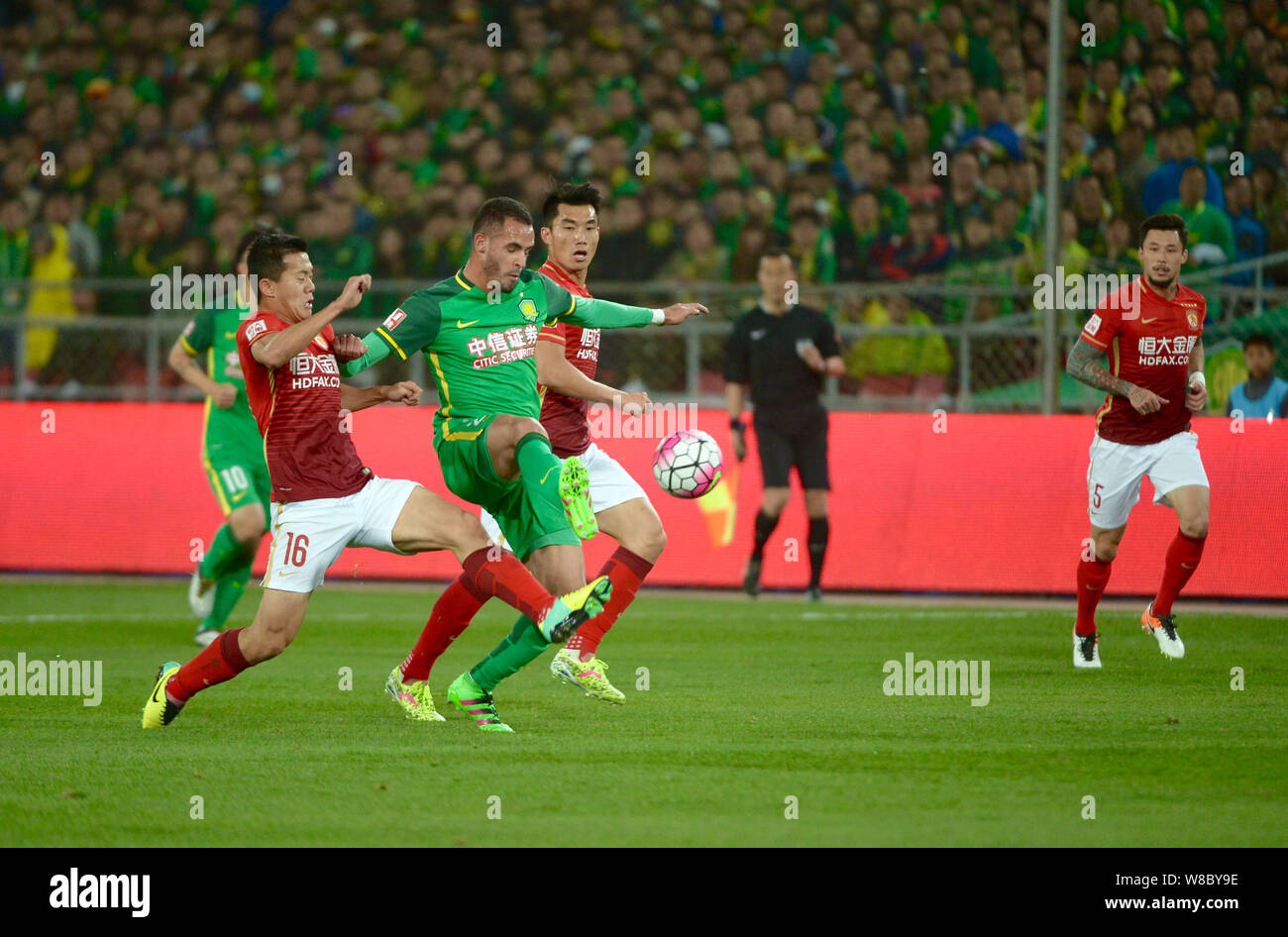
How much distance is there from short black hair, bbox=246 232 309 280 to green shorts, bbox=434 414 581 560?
97cm

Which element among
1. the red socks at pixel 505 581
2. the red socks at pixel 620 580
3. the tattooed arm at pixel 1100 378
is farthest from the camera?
the tattooed arm at pixel 1100 378

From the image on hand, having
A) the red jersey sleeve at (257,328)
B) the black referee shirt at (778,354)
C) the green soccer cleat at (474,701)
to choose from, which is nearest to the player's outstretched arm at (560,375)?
the red jersey sleeve at (257,328)

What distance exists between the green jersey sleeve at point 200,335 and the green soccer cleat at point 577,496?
4.70 metres

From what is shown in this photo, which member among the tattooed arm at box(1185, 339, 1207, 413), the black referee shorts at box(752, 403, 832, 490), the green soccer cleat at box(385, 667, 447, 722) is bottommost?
the green soccer cleat at box(385, 667, 447, 722)

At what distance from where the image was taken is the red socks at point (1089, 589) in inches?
364

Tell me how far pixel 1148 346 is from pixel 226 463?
5606 mm

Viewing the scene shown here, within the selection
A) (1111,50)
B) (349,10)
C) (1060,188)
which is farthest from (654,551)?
(349,10)

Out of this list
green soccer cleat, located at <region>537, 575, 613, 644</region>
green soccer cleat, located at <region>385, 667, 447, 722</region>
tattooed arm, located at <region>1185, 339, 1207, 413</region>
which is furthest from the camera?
tattooed arm, located at <region>1185, 339, 1207, 413</region>

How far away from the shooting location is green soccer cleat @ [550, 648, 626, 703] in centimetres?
773

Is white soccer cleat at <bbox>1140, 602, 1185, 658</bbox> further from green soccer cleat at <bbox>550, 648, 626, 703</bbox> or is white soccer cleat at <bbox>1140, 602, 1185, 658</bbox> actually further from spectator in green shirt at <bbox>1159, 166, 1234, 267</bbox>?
spectator in green shirt at <bbox>1159, 166, 1234, 267</bbox>

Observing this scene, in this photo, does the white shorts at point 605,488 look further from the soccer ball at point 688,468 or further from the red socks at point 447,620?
the red socks at point 447,620

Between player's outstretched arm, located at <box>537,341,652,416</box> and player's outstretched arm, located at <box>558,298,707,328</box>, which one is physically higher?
player's outstretched arm, located at <box>558,298,707,328</box>

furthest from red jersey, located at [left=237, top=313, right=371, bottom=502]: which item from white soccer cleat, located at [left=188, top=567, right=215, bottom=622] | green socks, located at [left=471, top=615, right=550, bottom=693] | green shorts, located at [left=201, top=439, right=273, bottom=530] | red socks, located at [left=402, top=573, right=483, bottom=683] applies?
white soccer cleat, located at [left=188, top=567, right=215, bottom=622]
